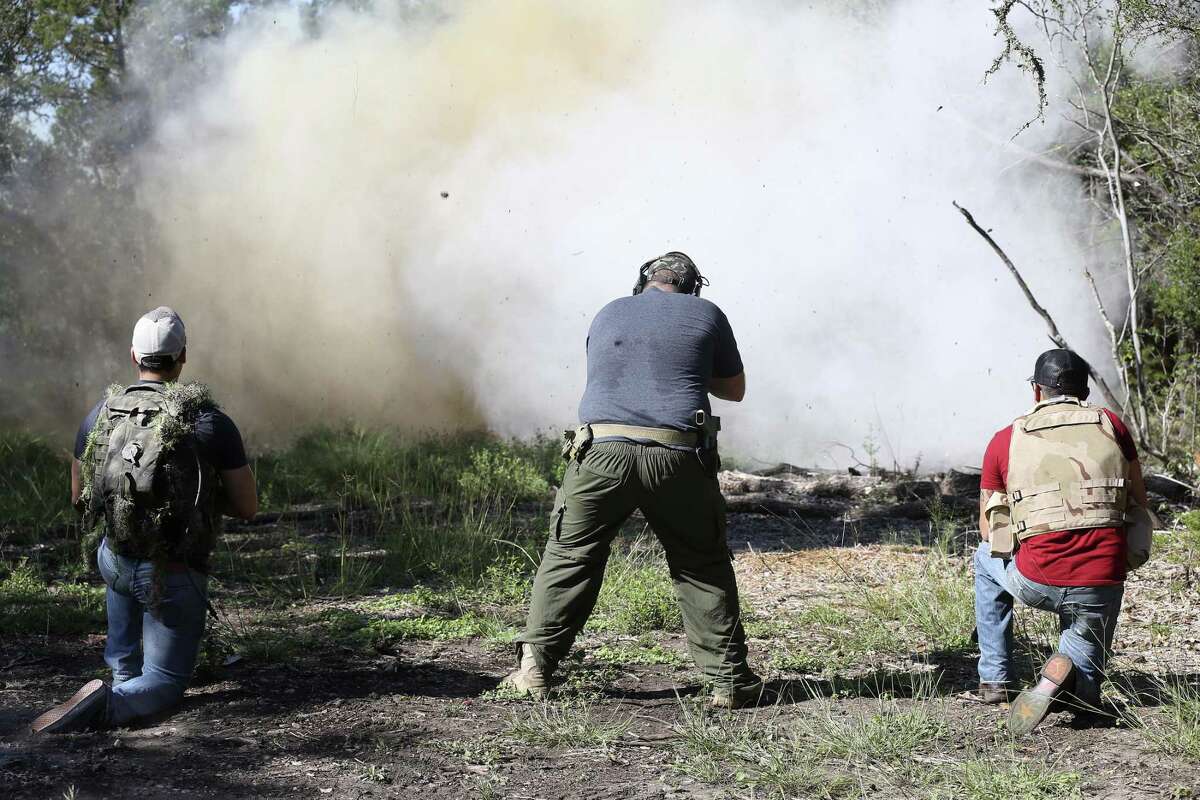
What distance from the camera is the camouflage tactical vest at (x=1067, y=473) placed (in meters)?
3.95

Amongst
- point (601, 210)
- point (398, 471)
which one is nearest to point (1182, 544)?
point (398, 471)

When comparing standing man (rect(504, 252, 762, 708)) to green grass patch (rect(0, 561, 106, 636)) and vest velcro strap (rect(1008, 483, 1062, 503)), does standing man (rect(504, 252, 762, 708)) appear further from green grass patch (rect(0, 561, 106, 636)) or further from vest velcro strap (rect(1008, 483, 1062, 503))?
green grass patch (rect(0, 561, 106, 636))

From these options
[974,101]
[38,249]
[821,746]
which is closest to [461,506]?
[821,746]

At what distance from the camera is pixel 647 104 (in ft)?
36.7

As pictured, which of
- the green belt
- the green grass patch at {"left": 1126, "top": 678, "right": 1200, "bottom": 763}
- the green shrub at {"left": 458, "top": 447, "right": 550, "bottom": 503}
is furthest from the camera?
the green shrub at {"left": 458, "top": 447, "right": 550, "bottom": 503}

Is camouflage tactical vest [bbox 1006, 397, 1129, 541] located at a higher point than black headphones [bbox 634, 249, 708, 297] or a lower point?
lower

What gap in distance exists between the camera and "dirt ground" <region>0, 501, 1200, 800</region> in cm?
362

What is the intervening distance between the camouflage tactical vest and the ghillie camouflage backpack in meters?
2.98

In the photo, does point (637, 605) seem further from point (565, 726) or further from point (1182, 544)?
point (1182, 544)

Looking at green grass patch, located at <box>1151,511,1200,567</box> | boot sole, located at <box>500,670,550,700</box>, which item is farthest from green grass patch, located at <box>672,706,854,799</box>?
green grass patch, located at <box>1151,511,1200,567</box>

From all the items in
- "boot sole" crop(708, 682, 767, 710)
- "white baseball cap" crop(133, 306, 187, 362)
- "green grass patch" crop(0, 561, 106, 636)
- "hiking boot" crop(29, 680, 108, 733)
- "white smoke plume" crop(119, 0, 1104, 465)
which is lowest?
"boot sole" crop(708, 682, 767, 710)

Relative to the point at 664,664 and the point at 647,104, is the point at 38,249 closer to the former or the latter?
the point at 647,104

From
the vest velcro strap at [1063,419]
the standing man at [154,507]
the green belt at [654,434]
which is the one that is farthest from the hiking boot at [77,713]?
the vest velcro strap at [1063,419]

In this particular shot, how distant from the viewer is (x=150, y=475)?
13.2ft
